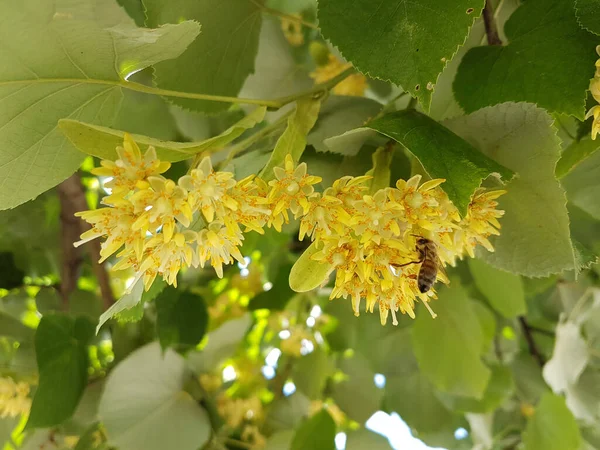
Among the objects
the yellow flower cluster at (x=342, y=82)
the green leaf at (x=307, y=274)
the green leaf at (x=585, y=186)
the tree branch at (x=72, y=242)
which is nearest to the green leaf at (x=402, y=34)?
the green leaf at (x=307, y=274)

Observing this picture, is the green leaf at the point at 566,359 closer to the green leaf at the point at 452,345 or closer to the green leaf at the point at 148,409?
the green leaf at the point at 452,345

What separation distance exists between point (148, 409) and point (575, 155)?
0.56m

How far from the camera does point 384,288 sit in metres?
0.34

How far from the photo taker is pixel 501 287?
70cm

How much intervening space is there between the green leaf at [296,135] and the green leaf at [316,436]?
1.42ft

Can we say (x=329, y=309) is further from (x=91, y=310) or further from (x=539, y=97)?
(x=539, y=97)

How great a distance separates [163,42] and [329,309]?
0.69 metres

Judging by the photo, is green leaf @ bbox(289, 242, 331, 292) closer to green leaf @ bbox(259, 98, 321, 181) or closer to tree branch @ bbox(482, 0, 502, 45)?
green leaf @ bbox(259, 98, 321, 181)

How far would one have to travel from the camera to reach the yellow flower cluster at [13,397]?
0.66 meters

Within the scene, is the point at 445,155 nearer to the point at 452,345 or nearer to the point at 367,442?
the point at 452,345

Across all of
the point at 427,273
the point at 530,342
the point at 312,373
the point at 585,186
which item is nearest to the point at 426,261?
the point at 427,273

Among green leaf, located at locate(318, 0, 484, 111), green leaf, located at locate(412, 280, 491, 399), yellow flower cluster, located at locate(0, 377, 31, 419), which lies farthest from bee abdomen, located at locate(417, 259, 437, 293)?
yellow flower cluster, located at locate(0, 377, 31, 419)

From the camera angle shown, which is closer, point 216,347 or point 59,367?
point 59,367

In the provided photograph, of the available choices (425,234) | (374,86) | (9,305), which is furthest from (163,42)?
(9,305)
